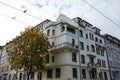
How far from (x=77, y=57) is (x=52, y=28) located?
30.5 ft

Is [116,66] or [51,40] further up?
[51,40]

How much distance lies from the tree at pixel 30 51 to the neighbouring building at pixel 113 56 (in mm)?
22934

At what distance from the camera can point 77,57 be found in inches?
1291

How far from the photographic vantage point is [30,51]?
98.4ft

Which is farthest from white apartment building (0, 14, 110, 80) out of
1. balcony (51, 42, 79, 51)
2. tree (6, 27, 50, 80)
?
tree (6, 27, 50, 80)

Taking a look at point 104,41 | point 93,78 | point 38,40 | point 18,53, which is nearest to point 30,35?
point 38,40

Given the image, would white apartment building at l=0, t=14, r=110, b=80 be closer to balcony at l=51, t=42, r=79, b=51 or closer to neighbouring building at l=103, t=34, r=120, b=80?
balcony at l=51, t=42, r=79, b=51

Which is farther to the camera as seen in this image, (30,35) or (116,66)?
(116,66)

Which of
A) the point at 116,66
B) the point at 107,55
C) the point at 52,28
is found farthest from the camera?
the point at 116,66

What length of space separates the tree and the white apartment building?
9.02 feet

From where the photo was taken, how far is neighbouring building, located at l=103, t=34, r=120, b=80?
45.0m

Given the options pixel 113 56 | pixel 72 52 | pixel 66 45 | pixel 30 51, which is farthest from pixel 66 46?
pixel 113 56

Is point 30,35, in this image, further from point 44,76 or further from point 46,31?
point 44,76

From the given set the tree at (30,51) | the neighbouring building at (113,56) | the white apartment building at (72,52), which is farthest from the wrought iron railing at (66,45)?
the neighbouring building at (113,56)
